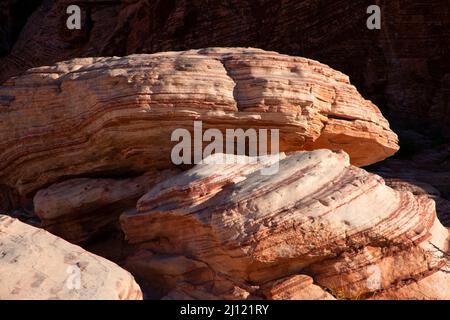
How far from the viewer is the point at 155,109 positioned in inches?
334

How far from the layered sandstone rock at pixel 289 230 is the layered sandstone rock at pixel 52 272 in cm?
85

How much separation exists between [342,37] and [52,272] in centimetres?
1224

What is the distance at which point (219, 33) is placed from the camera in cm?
1789

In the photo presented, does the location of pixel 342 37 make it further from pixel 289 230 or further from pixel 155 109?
pixel 289 230

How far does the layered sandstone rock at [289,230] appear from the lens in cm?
730

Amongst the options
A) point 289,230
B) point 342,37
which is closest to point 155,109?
point 289,230

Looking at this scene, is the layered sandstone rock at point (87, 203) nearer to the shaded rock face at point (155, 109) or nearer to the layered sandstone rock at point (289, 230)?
the shaded rock face at point (155, 109)

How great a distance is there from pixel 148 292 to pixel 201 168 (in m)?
1.38

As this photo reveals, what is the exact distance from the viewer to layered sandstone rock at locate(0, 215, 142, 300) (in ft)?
21.8

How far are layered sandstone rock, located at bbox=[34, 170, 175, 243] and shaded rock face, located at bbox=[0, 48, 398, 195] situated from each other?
193mm

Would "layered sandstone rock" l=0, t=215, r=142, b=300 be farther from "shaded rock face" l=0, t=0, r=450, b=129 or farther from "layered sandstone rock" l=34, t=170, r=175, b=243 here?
"shaded rock face" l=0, t=0, r=450, b=129

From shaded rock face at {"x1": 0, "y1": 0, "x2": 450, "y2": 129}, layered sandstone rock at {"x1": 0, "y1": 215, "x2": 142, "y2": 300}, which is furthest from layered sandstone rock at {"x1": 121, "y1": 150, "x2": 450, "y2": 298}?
shaded rock face at {"x1": 0, "y1": 0, "x2": 450, "y2": 129}

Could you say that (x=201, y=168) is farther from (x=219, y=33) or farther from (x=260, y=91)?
(x=219, y=33)
